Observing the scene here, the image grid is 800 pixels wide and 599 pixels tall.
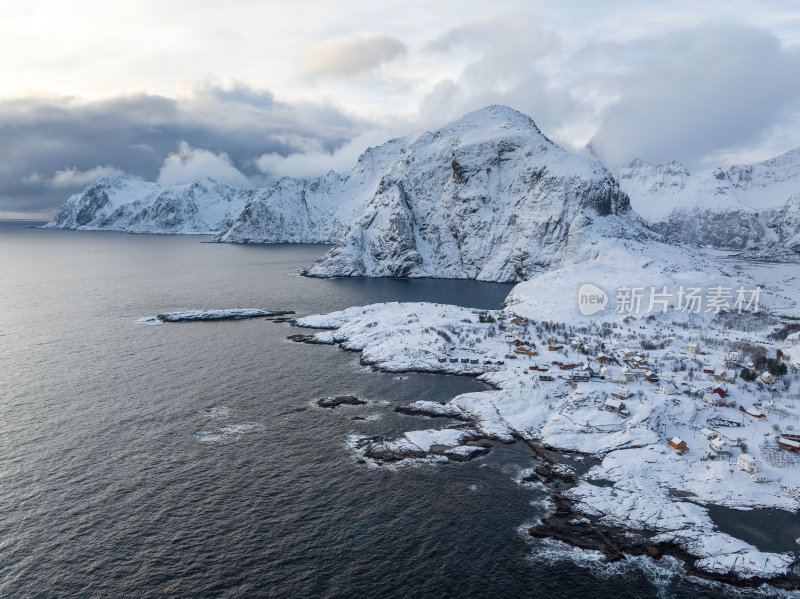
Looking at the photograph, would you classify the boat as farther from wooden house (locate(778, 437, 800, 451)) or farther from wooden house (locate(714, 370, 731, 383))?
wooden house (locate(714, 370, 731, 383))

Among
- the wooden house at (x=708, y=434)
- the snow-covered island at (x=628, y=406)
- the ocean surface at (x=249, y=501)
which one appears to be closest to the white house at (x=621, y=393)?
the snow-covered island at (x=628, y=406)

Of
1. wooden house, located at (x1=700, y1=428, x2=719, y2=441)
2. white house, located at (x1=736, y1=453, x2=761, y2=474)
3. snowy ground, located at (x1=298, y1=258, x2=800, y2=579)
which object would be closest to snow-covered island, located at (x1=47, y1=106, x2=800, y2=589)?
white house, located at (x1=736, y1=453, x2=761, y2=474)

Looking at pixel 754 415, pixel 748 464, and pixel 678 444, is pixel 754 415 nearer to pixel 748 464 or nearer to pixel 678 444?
pixel 678 444

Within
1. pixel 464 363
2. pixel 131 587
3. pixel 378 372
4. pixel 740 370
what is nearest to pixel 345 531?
pixel 131 587

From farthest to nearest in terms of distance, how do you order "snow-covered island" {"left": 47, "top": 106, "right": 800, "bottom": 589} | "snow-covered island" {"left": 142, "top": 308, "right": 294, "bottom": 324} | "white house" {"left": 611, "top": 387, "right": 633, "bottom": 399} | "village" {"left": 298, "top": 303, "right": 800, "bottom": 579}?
"snow-covered island" {"left": 142, "top": 308, "right": 294, "bottom": 324}, "white house" {"left": 611, "top": 387, "right": 633, "bottom": 399}, "village" {"left": 298, "top": 303, "right": 800, "bottom": 579}, "snow-covered island" {"left": 47, "top": 106, "right": 800, "bottom": 589}

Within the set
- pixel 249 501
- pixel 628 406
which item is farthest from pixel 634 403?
pixel 249 501

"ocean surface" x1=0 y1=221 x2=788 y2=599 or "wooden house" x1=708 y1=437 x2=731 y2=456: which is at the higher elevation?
"wooden house" x1=708 y1=437 x2=731 y2=456

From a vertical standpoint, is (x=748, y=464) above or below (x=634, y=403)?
below
